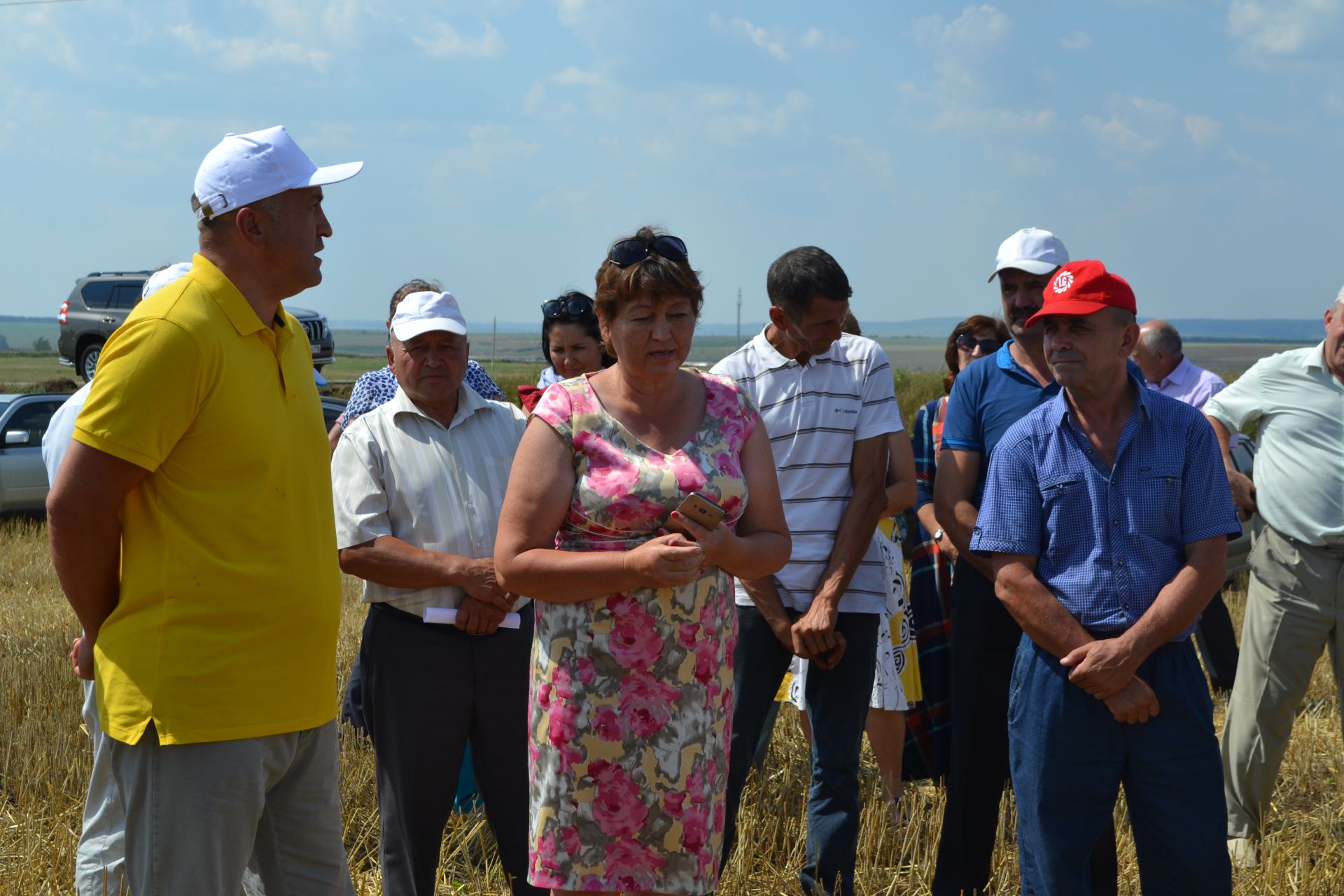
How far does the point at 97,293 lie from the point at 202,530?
24.3 meters

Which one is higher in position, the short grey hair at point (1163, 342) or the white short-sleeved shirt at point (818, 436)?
the short grey hair at point (1163, 342)

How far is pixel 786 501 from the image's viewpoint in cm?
430

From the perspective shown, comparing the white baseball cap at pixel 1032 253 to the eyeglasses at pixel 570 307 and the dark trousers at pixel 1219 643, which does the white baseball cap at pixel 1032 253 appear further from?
the dark trousers at pixel 1219 643

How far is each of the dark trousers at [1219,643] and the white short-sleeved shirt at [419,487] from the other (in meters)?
4.97

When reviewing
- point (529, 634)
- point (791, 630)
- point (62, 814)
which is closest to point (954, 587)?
point (791, 630)

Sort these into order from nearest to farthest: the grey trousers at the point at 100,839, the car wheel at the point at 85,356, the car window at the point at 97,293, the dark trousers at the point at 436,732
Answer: the grey trousers at the point at 100,839, the dark trousers at the point at 436,732, the car wheel at the point at 85,356, the car window at the point at 97,293

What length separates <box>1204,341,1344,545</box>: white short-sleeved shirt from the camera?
4.92 meters

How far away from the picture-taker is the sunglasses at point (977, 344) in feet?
21.7

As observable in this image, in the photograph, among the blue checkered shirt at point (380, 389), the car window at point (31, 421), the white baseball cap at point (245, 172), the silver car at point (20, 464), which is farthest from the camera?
the car window at point (31, 421)

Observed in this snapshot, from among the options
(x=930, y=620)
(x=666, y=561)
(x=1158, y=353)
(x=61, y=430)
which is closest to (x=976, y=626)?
(x=930, y=620)

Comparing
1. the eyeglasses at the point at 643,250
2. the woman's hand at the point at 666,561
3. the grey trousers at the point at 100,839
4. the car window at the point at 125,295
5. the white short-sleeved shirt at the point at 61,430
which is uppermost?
the car window at the point at 125,295

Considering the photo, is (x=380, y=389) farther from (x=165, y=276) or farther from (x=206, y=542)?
(x=206, y=542)

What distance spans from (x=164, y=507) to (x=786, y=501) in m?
2.22

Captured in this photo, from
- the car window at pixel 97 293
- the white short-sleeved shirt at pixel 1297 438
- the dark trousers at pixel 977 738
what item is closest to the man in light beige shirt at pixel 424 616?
the dark trousers at pixel 977 738
